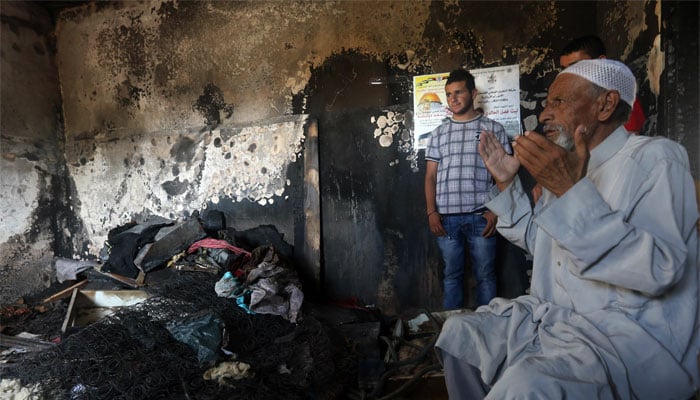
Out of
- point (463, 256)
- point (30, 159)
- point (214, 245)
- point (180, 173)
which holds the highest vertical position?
point (30, 159)

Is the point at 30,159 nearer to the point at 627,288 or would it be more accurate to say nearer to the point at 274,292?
the point at 274,292

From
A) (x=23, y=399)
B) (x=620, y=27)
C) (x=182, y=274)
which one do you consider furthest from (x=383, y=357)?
(x=620, y=27)

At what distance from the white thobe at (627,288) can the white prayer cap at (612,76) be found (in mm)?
212

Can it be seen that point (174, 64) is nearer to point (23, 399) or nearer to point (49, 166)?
point (49, 166)

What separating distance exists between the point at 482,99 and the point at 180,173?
3027 mm

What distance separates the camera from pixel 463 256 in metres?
3.23

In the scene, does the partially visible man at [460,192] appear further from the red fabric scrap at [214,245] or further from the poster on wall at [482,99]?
the red fabric scrap at [214,245]

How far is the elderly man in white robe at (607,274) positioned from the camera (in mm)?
985

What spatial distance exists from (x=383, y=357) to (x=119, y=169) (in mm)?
3406

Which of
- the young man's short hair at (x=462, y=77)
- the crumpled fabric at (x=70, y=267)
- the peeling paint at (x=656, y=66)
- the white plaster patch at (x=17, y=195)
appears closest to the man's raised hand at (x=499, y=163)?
the peeling paint at (x=656, y=66)

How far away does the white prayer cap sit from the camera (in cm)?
127

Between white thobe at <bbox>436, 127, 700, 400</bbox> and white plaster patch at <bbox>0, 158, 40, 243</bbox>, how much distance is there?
4699 millimetres

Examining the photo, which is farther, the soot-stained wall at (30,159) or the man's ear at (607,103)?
the soot-stained wall at (30,159)

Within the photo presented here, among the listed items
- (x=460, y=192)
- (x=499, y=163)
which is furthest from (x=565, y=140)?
(x=460, y=192)
